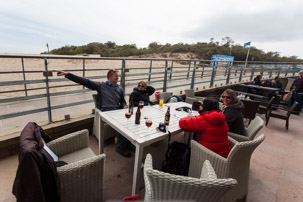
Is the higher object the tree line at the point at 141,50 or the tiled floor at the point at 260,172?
the tree line at the point at 141,50

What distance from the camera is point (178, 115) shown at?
8.15 feet

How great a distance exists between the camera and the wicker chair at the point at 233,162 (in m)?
1.54

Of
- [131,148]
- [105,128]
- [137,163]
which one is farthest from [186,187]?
[105,128]

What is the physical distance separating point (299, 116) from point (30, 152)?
758cm

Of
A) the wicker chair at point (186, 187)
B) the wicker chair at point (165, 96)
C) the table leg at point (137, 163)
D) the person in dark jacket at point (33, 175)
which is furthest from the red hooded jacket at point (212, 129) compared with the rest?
the wicker chair at point (165, 96)

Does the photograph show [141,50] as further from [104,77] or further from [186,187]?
[186,187]

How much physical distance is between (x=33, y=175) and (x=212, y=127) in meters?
1.63

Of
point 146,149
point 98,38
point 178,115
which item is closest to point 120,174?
point 146,149

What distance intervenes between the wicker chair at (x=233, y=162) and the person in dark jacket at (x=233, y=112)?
0.56m

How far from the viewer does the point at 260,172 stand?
244 centimetres

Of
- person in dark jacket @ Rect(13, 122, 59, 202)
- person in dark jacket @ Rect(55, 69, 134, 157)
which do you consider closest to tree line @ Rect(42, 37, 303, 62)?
person in dark jacket @ Rect(55, 69, 134, 157)

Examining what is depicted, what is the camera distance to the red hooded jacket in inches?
66.3

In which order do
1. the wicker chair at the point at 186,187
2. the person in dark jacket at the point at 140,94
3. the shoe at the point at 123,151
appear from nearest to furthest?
the wicker chair at the point at 186,187 → the shoe at the point at 123,151 → the person in dark jacket at the point at 140,94

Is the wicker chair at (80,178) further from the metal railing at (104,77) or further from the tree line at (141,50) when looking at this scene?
the tree line at (141,50)
